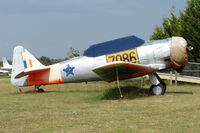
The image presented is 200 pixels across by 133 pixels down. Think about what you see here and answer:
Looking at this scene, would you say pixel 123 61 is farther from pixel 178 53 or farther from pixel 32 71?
pixel 32 71

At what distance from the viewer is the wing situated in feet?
26.1

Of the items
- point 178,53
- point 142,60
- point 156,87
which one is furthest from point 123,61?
point 178,53

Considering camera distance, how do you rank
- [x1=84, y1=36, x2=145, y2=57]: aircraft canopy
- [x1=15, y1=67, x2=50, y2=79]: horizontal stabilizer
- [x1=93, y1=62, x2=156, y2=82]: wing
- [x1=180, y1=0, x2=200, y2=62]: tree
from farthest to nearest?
[x1=180, y1=0, x2=200, y2=62]: tree
[x1=15, y1=67, x2=50, y2=79]: horizontal stabilizer
[x1=84, y1=36, x2=145, y2=57]: aircraft canopy
[x1=93, y1=62, x2=156, y2=82]: wing

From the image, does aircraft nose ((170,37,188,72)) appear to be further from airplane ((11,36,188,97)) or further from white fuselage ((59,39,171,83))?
white fuselage ((59,39,171,83))

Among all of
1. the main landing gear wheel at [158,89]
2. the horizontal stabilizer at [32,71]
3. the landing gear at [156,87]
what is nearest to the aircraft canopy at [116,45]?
the landing gear at [156,87]

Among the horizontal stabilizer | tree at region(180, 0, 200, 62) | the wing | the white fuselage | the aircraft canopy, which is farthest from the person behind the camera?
tree at region(180, 0, 200, 62)

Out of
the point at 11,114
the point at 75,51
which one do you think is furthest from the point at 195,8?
the point at 75,51

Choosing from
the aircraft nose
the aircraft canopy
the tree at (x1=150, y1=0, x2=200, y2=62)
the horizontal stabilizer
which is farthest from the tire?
the tree at (x1=150, y1=0, x2=200, y2=62)

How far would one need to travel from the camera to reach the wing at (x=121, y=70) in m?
7.94

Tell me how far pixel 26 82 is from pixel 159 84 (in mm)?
6514

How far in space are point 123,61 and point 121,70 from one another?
30.6 inches

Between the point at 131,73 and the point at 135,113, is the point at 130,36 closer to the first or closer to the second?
the point at 131,73

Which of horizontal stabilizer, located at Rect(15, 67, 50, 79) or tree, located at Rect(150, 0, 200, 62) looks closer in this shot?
horizontal stabilizer, located at Rect(15, 67, 50, 79)

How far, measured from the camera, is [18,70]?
12039 mm
